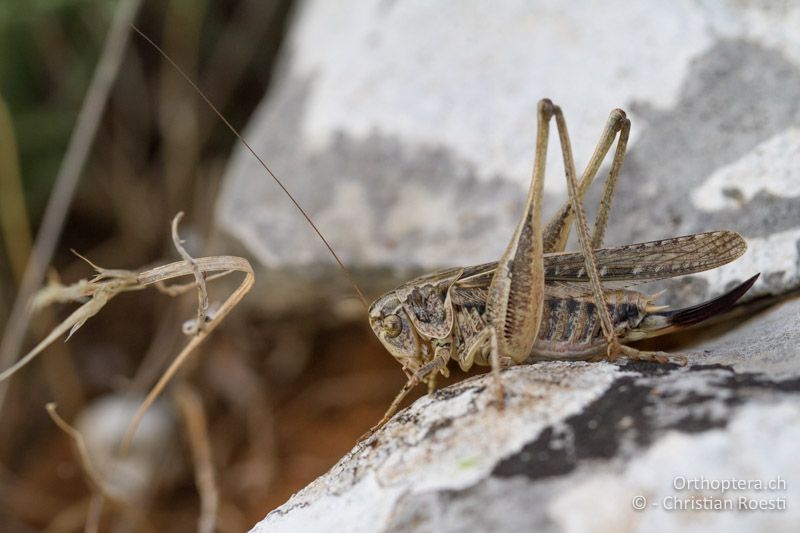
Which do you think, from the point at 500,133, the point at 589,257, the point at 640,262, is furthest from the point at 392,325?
the point at 500,133

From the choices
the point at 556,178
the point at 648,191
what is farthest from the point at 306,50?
the point at 648,191

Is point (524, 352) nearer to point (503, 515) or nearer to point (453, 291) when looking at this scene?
point (453, 291)

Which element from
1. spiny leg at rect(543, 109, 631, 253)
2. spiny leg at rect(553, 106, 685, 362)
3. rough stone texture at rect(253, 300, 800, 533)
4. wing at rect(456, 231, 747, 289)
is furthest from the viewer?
spiny leg at rect(543, 109, 631, 253)

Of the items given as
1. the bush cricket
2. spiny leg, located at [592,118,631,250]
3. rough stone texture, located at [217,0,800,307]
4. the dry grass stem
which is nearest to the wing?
the bush cricket

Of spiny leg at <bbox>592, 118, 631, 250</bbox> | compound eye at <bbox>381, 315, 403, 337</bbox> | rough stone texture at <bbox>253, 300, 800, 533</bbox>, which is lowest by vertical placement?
rough stone texture at <bbox>253, 300, 800, 533</bbox>

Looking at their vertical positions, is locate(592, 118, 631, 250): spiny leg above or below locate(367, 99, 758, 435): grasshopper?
above

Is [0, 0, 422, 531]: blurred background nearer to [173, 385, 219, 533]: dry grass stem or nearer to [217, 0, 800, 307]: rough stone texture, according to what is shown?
[173, 385, 219, 533]: dry grass stem

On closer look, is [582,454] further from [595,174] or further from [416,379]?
[595,174]
